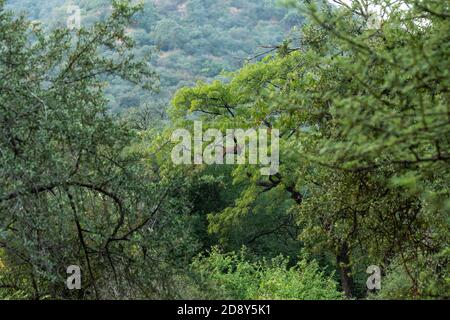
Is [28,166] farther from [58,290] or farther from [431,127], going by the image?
[431,127]

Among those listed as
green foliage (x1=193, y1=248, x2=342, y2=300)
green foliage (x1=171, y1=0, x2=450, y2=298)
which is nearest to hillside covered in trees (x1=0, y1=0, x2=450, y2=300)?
green foliage (x1=171, y1=0, x2=450, y2=298)

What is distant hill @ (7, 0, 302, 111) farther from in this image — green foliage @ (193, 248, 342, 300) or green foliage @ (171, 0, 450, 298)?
green foliage @ (171, 0, 450, 298)

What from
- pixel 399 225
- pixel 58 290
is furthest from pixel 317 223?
pixel 58 290

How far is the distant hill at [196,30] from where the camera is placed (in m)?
49.3

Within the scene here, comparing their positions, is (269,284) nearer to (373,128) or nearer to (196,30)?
(373,128)

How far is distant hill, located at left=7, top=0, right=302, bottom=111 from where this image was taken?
49281 mm

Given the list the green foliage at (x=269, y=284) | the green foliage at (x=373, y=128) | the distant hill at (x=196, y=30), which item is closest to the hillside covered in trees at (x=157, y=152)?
the green foliage at (x=373, y=128)

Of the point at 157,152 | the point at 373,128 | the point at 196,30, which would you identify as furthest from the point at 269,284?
the point at 196,30

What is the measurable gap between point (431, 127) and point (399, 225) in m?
5.07

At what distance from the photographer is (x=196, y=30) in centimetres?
5766

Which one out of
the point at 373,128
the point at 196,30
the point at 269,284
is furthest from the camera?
the point at 196,30

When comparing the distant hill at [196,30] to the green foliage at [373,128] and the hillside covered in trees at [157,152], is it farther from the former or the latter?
the hillside covered in trees at [157,152]

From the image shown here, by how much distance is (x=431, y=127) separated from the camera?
4.15m

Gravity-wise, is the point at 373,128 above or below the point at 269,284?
above
